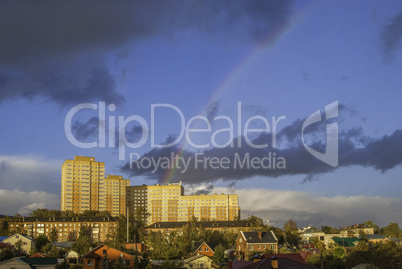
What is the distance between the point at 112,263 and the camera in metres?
70.0

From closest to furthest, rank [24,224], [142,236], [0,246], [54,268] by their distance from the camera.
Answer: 1. [54,268]
2. [0,246]
3. [142,236]
4. [24,224]

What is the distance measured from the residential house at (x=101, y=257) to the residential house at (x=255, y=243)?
24.4m

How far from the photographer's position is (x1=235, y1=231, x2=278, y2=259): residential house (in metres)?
89.0

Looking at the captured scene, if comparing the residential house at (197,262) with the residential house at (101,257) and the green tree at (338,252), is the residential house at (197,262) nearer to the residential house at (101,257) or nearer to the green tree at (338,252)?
the residential house at (101,257)

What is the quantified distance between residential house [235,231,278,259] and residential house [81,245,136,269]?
80.1 ft

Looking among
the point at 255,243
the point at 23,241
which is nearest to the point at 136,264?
the point at 255,243

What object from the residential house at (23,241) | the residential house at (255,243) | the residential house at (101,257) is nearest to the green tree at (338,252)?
the residential house at (255,243)

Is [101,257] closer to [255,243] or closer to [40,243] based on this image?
[255,243]

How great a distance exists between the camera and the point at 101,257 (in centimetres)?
7181

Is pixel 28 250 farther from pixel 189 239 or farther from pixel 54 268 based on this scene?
pixel 54 268

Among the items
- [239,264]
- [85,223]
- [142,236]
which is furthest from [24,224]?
[239,264]

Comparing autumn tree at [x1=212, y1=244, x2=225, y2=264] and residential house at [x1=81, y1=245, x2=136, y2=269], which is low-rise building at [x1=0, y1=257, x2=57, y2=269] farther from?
autumn tree at [x1=212, y1=244, x2=225, y2=264]

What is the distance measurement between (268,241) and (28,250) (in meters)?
49.5

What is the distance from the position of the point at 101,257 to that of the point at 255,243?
3053 centimetres
